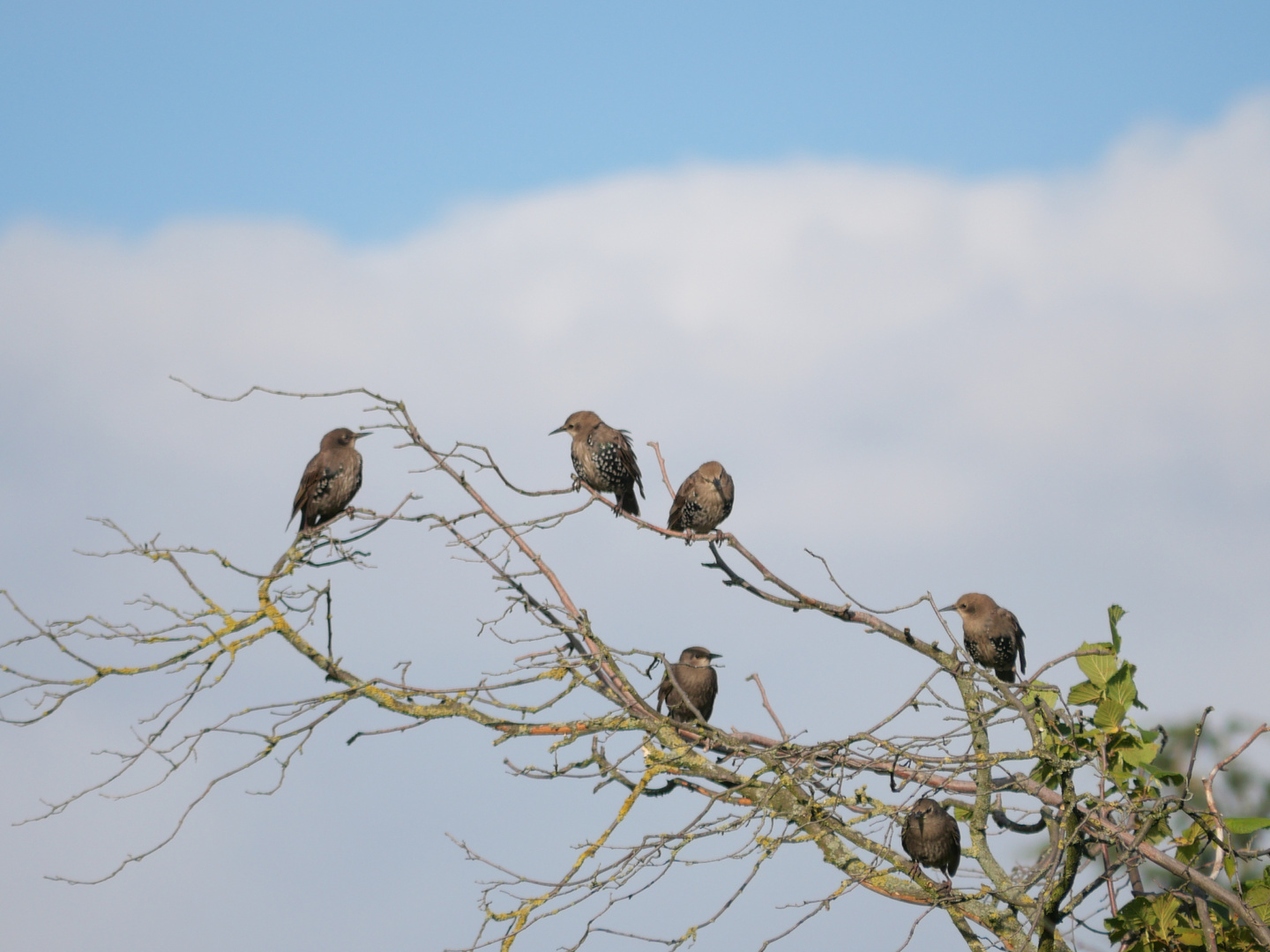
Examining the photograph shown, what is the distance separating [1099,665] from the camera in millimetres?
6223

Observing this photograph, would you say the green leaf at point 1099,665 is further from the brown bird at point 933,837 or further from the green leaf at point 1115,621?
the brown bird at point 933,837

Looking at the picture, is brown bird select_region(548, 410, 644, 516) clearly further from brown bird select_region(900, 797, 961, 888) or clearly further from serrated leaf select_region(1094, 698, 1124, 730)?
serrated leaf select_region(1094, 698, 1124, 730)

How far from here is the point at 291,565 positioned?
6.42 m

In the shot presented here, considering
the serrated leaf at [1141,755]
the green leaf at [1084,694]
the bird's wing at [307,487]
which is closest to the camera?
the serrated leaf at [1141,755]

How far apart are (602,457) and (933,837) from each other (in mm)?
3813

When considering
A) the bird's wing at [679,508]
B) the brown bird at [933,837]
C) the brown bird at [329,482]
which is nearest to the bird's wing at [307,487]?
the brown bird at [329,482]

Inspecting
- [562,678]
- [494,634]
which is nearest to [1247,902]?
[562,678]

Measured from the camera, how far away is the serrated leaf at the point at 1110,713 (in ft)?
20.3

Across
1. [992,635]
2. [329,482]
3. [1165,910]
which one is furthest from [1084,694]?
[329,482]

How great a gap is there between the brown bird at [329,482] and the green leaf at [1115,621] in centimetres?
549

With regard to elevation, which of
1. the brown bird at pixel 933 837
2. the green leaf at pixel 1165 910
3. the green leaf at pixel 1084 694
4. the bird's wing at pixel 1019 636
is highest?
the bird's wing at pixel 1019 636

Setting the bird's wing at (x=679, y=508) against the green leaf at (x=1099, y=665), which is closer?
the green leaf at (x=1099, y=665)

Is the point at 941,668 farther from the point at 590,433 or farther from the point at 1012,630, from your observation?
the point at 590,433

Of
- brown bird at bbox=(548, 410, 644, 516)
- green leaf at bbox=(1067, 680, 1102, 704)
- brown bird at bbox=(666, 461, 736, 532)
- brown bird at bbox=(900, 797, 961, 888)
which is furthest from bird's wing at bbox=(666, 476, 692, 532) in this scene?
green leaf at bbox=(1067, 680, 1102, 704)
